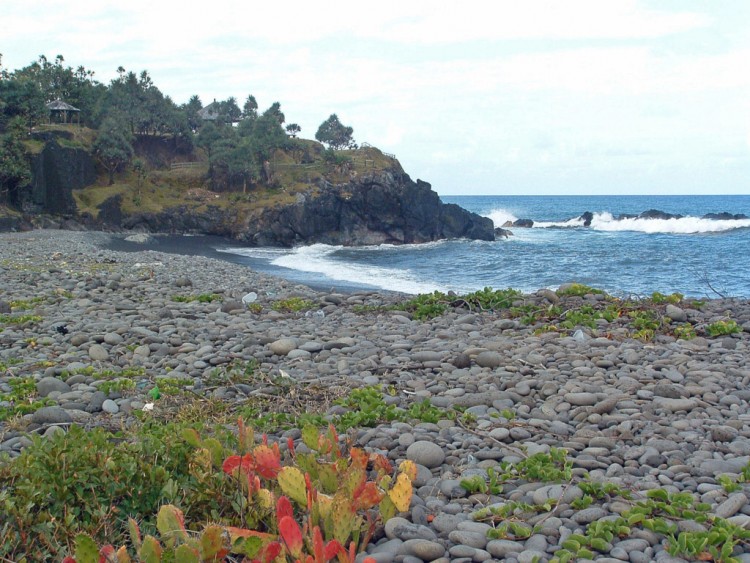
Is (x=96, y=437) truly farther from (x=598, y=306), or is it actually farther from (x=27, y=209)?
(x=27, y=209)

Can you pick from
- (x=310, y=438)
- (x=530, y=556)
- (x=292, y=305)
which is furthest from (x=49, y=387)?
(x=292, y=305)

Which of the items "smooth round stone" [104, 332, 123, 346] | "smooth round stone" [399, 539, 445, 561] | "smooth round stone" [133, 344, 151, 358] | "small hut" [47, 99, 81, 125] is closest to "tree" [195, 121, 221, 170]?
"small hut" [47, 99, 81, 125]

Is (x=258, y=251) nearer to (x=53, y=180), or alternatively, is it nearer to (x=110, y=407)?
(x=53, y=180)

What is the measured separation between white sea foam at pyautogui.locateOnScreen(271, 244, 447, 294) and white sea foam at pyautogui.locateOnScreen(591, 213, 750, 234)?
39.4m

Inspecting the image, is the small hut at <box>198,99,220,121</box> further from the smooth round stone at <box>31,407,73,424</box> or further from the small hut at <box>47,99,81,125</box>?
the smooth round stone at <box>31,407,73,424</box>

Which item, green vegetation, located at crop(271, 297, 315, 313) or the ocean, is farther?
the ocean

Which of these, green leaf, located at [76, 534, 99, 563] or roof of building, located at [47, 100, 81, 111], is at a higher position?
roof of building, located at [47, 100, 81, 111]

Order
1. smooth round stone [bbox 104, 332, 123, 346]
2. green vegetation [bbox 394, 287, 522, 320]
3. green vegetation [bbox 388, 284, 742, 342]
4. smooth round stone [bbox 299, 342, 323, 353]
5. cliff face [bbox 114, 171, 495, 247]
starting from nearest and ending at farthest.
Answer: smooth round stone [bbox 299, 342, 323, 353] → smooth round stone [bbox 104, 332, 123, 346] → green vegetation [bbox 388, 284, 742, 342] → green vegetation [bbox 394, 287, 522, 320] → cliff face [bbox 114, 171, 495, 247]

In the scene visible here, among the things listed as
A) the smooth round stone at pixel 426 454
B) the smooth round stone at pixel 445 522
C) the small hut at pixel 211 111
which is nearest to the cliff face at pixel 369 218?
the small hut at pixel 211 111

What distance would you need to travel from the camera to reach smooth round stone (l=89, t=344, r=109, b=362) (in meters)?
7.88

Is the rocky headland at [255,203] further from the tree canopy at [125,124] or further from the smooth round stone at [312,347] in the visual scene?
the smooth round stone at [312,347]

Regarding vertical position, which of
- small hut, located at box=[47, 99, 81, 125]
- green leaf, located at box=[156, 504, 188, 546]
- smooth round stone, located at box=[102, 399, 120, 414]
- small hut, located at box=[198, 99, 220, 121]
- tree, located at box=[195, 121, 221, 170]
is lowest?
smooth round stone, located at box=[102, 399, 120, 414]

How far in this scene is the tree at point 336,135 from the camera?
72.1 meters

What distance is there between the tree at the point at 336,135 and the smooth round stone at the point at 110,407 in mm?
A: 66926
